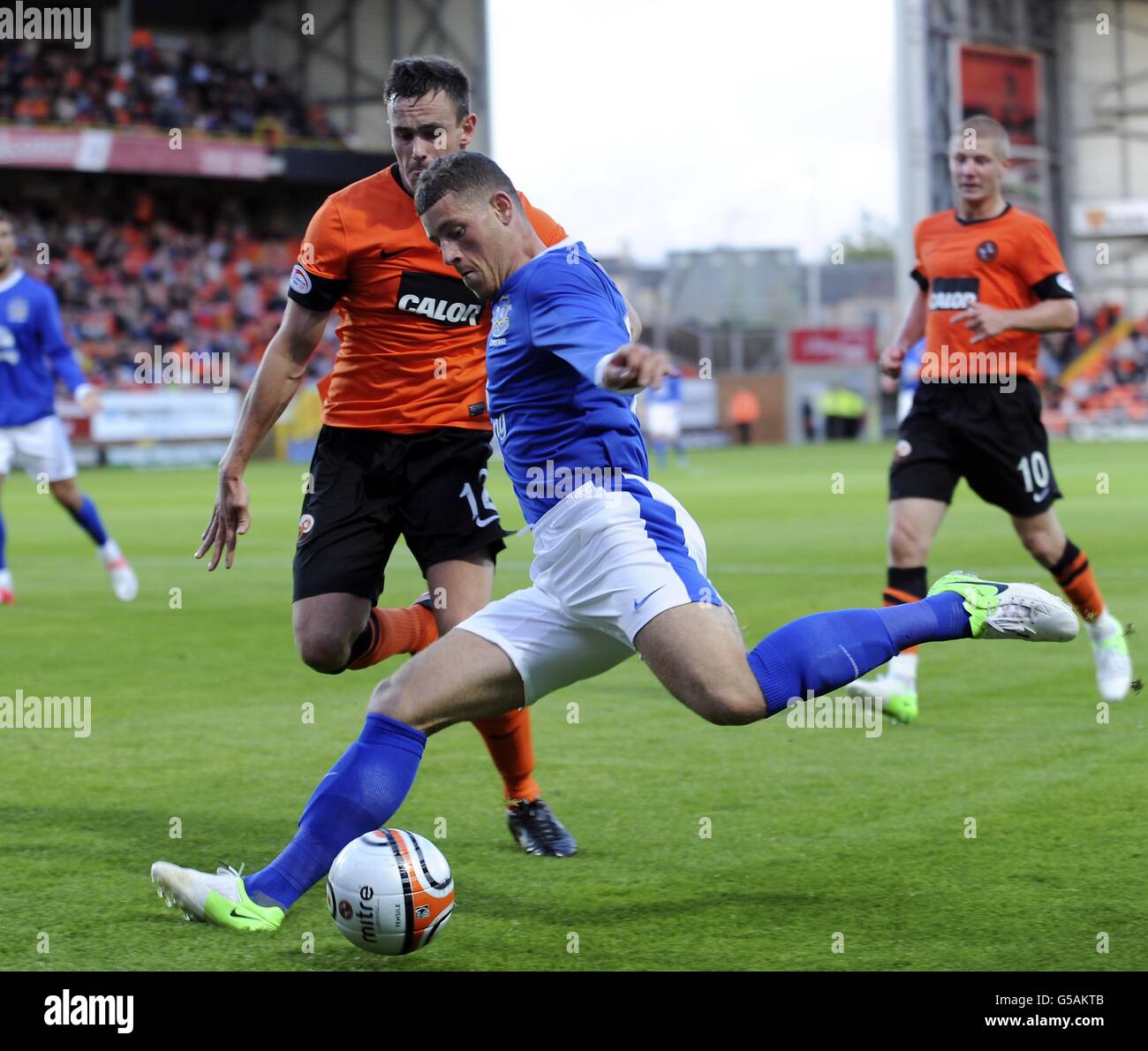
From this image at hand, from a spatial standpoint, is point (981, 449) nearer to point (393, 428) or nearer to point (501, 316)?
point (393, 428)

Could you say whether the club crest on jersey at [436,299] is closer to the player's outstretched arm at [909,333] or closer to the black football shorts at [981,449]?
the black football shorts at [981,449]

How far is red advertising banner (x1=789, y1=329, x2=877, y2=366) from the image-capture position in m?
47.2

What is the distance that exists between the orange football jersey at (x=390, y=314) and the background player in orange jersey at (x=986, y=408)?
2.69 m

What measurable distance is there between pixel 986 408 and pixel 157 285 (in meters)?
36.9

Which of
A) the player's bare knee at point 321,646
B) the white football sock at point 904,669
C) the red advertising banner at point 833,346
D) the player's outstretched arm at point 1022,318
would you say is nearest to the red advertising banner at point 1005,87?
the red advertising banner at point 833,346

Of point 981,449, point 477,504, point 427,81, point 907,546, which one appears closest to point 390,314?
point 477,504

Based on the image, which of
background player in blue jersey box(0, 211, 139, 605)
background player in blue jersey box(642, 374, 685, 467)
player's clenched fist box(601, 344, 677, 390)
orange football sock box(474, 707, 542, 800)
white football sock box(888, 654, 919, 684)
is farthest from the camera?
background player in blue jersey box(642, 374, 685, 467)

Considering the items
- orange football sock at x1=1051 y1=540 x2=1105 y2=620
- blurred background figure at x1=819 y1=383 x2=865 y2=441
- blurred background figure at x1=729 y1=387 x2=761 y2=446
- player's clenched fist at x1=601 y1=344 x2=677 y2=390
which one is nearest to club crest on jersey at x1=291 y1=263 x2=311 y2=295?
player's clenched fist at x1=601 y1=344 x2=677 y2=390

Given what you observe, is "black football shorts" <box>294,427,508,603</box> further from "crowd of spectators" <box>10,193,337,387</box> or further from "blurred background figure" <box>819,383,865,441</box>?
"blurred background figure" <box>819,383,865,441</box>

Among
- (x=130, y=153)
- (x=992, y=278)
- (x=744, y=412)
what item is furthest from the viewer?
(x=744, y=412)

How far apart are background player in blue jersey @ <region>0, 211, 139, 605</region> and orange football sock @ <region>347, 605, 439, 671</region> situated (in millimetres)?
6684

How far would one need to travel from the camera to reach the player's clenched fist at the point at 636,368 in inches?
142

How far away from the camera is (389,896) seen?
3963 mm

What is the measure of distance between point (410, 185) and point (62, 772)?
103 inches
